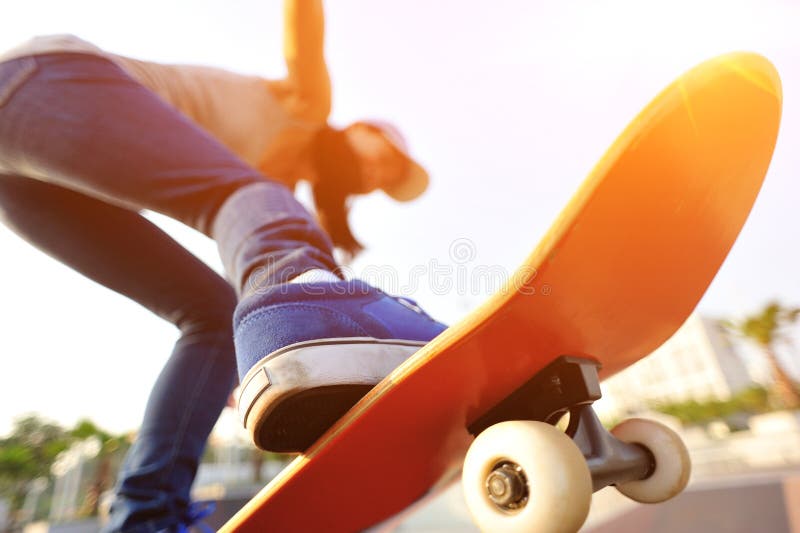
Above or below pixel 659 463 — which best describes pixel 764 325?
below

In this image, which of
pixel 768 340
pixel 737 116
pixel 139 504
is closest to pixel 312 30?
pixel 737 116

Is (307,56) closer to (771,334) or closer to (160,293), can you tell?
(160,293)

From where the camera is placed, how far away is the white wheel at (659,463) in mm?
723

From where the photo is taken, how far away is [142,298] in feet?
3.63

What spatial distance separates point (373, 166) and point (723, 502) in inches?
111

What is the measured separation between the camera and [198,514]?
905 millimetres

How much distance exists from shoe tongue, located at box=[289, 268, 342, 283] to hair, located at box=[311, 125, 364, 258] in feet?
3.89

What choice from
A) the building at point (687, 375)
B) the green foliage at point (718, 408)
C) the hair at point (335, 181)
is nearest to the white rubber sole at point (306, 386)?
the hair at point (335, 181)

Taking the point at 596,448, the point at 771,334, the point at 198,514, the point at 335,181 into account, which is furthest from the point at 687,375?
the point at 198,514

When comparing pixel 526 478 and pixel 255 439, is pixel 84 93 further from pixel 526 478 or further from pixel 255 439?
pixel 526 478

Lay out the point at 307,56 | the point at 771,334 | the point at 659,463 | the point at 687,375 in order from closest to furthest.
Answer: the point at 659,463
the point at 307,56
the point at 771,334
the point at 687,375

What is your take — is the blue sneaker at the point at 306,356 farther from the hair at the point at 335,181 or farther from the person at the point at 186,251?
the hair at the point at 335,181

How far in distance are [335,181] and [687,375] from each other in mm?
48606

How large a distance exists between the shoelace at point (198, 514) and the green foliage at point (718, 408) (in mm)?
36042
